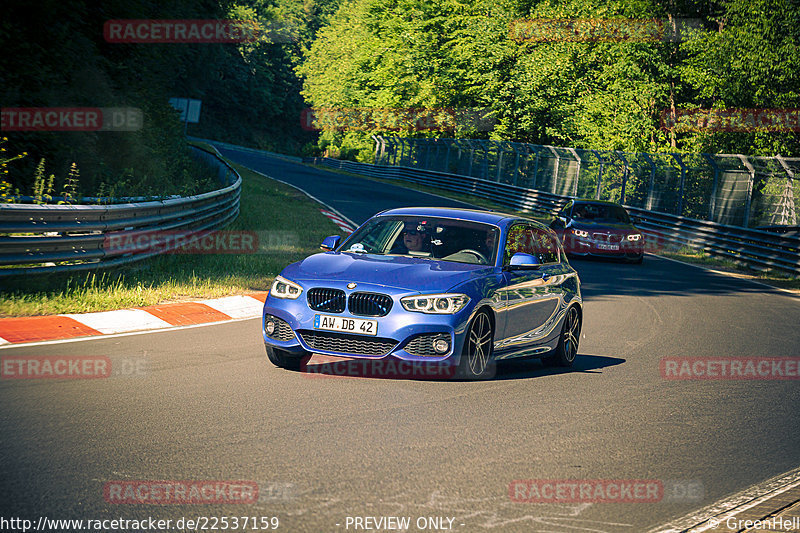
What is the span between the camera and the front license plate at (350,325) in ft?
25.8

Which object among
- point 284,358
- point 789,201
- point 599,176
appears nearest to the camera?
point 284,358

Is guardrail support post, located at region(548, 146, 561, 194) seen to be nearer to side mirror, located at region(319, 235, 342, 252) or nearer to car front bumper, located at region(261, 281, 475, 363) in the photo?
side mirror, located at region(319, 235, 342, 252)

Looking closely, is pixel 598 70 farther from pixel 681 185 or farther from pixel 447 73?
pixel 681 185

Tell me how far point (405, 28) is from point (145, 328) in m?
61.8

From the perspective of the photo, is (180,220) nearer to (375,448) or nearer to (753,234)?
(375,448)

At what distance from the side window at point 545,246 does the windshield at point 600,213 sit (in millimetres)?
15374

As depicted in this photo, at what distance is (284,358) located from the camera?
28.1ft

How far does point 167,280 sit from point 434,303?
22.6ft

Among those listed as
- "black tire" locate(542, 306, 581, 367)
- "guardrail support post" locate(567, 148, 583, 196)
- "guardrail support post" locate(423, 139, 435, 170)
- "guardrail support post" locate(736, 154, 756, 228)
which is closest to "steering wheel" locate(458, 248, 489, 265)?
"black tire" locate(542, 306, 581, 367)

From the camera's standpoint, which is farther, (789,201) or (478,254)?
(789,201)

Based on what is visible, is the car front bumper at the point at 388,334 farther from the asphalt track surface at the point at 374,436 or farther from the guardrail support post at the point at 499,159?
the guardrail support post at the point at 499,159

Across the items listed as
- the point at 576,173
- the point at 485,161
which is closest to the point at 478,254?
the point at 576,173

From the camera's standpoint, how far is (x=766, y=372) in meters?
10.4

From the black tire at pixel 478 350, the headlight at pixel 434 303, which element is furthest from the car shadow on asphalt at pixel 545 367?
the headlight at pixel 434 303
